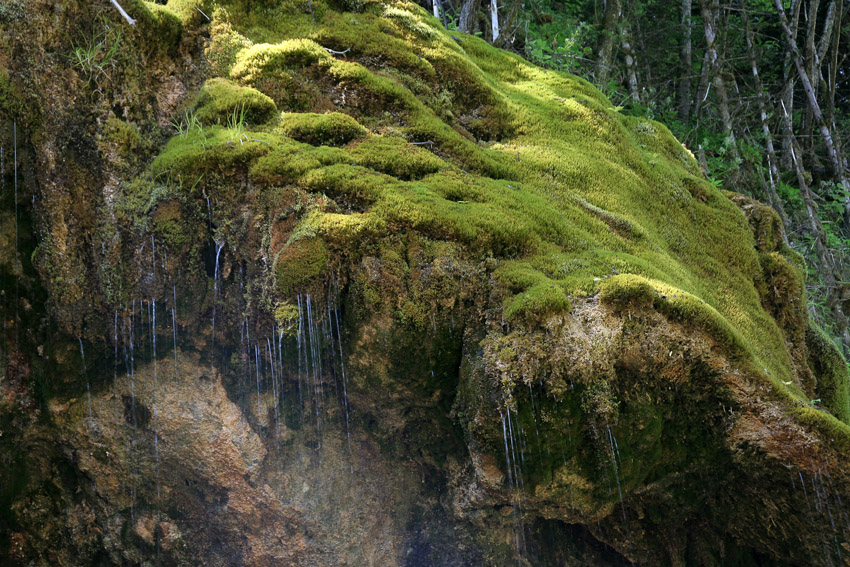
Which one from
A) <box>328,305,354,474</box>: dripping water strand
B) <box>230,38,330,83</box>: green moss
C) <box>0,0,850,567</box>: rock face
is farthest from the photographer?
<box>230,38,330,83</box>: green moss

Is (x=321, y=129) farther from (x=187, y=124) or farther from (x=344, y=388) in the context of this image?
(x=344, y=388)

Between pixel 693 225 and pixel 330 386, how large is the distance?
362 centimetres

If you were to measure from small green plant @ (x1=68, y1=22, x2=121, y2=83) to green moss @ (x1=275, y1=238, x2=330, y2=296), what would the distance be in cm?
209

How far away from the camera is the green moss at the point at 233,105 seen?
181 inches

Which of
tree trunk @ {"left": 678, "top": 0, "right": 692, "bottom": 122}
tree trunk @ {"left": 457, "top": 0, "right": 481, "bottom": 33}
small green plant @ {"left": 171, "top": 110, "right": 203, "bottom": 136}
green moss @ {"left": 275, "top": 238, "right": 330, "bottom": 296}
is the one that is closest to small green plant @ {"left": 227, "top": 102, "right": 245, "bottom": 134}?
small green plant @ {"left": 171, "top": 110, "right": 203, "bottom": 136}

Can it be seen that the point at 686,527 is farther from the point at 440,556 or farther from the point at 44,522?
the point at 44,522

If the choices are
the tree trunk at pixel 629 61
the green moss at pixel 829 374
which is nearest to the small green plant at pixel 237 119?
the green moss at pixel 829 374

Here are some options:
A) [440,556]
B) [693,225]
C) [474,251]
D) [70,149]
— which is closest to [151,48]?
[70,149]

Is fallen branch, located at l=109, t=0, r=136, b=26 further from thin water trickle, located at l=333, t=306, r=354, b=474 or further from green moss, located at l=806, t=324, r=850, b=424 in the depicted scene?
green moss, located at l=806, t=324, r=850, b=424

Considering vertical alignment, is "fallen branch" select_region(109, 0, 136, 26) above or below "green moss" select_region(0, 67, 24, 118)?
above

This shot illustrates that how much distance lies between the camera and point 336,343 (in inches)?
155

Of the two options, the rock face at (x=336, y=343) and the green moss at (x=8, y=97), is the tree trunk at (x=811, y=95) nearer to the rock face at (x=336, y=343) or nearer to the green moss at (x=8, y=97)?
the rock face at (x=336, y=343)

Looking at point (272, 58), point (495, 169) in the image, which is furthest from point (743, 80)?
point (272, 58)

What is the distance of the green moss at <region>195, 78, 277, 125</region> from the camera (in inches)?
181
